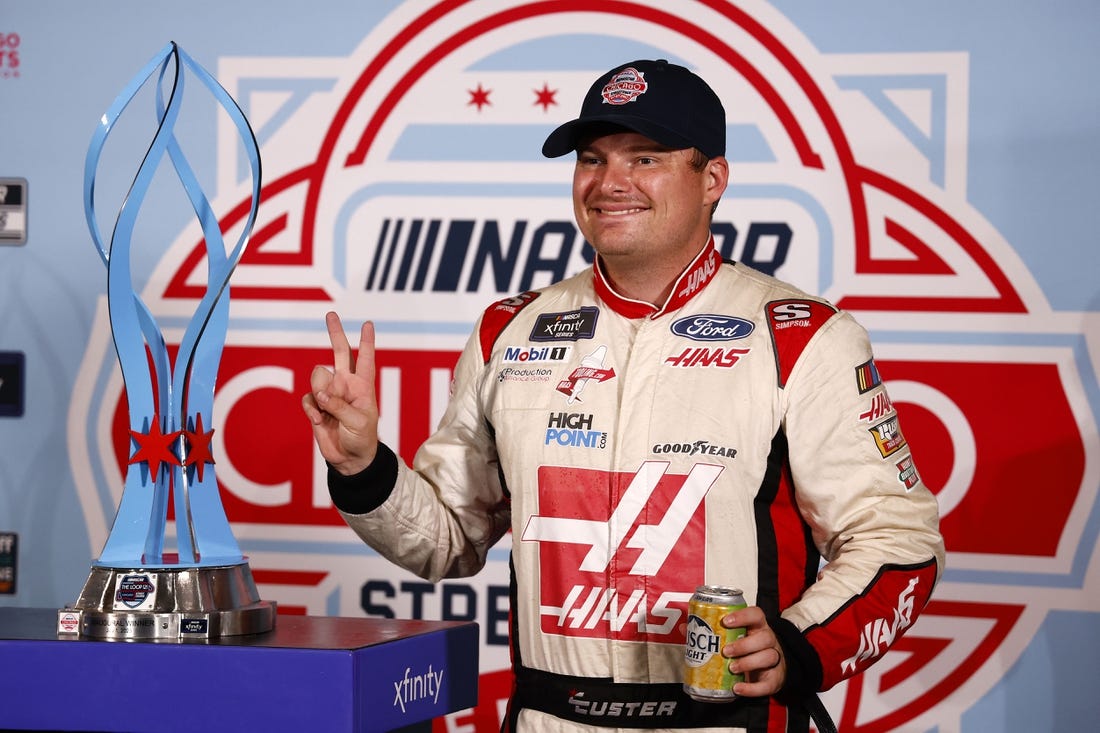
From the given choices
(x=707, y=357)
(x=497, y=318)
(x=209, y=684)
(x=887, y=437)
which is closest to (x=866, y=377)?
(x=887, y=437)

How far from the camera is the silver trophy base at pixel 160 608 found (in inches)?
58.2

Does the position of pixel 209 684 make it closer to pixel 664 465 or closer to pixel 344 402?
pixel 344 402

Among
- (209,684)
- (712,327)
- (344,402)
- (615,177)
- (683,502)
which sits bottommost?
(209,684)

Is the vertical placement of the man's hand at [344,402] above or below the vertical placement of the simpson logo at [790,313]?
below

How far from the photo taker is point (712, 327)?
161 cm

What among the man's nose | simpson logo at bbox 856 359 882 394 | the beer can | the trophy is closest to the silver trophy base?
the trophy

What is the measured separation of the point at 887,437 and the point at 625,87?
55 cm

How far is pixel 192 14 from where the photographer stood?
8.73 ft

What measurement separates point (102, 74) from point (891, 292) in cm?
171

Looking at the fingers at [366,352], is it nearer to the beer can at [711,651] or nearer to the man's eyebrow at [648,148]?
the man's eyebrow at [648,148]

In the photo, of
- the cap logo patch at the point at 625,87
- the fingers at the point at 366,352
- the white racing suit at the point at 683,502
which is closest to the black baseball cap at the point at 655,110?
the cap logo patch at the point at 625,87

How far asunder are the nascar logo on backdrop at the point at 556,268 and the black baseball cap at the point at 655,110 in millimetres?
819

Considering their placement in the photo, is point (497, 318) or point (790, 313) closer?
point (790, 313)

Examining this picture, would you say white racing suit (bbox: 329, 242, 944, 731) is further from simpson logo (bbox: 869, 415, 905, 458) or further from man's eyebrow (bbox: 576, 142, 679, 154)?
man's eyebrow (bbox: 576, 142, 679, 154)
